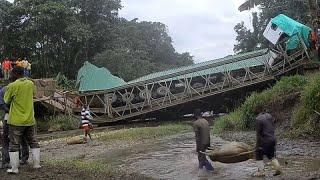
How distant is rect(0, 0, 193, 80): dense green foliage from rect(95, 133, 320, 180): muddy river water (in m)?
23.3

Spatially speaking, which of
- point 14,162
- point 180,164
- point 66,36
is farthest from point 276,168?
point 66,36

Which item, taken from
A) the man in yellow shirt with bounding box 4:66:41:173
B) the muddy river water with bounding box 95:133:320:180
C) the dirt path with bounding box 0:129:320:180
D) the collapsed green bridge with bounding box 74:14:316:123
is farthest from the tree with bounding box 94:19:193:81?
the man in yellow shirt with bounding box 4:66:41:173

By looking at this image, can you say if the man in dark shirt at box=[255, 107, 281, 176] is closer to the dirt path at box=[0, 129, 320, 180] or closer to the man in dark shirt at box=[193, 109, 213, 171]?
the dirt path at box=[0, 129, 320, 180]

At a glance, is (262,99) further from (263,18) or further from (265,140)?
(263,18)

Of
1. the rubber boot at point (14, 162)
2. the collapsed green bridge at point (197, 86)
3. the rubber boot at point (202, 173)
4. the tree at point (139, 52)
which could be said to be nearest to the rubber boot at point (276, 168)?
the rubber boot at point (202, 173)

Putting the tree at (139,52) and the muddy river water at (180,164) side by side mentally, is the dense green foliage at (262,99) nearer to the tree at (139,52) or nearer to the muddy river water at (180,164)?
the muddy river water at (180,164)

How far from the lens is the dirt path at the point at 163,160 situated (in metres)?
7.63

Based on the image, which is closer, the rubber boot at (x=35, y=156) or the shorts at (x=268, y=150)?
the rubber boot at (x=35, y=156)

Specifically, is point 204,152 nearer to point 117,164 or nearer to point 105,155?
point 117,164

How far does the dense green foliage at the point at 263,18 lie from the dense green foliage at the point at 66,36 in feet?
28.7

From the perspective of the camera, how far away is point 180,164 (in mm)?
10219

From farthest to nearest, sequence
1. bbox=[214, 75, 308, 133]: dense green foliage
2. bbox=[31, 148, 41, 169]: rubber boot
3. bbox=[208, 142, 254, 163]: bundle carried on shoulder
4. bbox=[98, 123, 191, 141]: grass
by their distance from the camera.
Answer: bbox=[98, 123, 191, 141]: grass < bbox=[214, 75, 308, 133]: dense green foliage < bbox=[208, 142, 254, 163]: bundle carried on shoulder < bbox=[31, 148, 41, 169]: rubber boot

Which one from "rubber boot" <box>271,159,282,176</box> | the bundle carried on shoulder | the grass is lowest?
the grass

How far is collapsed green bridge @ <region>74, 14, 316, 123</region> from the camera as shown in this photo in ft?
81.1
